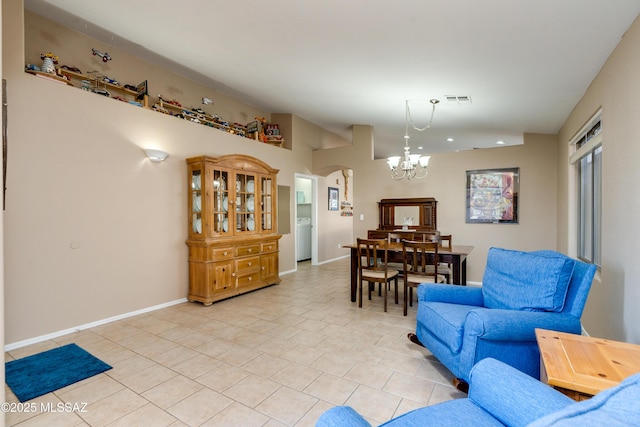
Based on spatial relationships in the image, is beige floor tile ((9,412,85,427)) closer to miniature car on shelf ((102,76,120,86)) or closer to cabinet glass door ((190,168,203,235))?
cabinet glass door ((190,168,203,235))

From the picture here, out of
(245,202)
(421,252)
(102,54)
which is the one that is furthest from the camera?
(245,202)

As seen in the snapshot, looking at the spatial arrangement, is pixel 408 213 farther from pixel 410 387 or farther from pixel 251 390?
pixel 251 390

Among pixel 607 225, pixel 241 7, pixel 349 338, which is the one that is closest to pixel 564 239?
pixel 607 225

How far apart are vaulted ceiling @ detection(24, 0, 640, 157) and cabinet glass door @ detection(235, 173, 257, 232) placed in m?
1.40

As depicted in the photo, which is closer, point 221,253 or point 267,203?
point 221,253

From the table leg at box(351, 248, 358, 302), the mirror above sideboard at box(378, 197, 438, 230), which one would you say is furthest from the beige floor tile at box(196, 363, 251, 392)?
the mirror above sideboard at box(378, 197, 438, 230)

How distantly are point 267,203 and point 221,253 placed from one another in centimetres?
130

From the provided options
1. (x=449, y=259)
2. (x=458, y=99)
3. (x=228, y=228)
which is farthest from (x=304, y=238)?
(x=458, y=99)

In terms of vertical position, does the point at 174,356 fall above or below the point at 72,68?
below

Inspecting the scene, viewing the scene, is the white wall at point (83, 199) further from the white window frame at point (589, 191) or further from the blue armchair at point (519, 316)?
the white window frame at point (589, 191)

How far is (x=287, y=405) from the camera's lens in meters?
1.97

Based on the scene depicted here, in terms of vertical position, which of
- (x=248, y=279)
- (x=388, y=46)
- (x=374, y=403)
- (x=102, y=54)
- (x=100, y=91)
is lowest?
(x=374, y=403)

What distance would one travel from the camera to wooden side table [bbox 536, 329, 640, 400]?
3.88 ft

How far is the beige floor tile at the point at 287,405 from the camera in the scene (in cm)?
186
